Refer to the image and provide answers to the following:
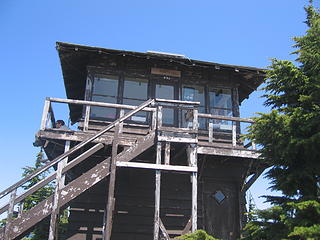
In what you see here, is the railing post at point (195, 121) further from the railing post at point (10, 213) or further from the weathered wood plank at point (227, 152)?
the railing post at point (10, 213)

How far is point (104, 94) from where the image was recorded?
39.3 feet

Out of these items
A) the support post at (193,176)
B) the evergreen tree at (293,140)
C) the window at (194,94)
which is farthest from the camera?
the window at (194,94)

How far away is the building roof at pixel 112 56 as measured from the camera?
11.5 meters

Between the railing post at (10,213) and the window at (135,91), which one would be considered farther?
the window at (135,91)

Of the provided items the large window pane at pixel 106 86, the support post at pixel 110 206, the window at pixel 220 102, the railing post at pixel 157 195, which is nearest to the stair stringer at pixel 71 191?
the support post at pixel 110 206

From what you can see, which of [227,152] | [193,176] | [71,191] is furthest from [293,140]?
[71,191]

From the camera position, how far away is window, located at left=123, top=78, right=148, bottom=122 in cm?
1210

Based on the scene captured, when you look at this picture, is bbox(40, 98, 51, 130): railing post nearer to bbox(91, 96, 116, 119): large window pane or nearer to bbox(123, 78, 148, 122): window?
bbox(91, 96, 116, 119): large window pane

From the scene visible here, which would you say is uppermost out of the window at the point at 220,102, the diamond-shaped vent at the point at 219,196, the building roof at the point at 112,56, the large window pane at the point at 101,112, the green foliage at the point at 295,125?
the building roof at the point at 112,56

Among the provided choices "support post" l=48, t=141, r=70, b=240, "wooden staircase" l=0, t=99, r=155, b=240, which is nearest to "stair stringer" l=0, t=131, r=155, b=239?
"wooden staircase" l=0, t=99, r=155, b=240

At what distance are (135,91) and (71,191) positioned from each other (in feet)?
16.7

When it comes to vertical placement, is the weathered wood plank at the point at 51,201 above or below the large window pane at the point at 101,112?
below

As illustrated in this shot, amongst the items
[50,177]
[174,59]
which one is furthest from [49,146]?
[174,59]

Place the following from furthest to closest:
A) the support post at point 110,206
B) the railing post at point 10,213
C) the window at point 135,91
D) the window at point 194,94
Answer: the window at point 194,94 → the window at point 135,91 → the support post at point 110,206 → the railing post at point 10,213
